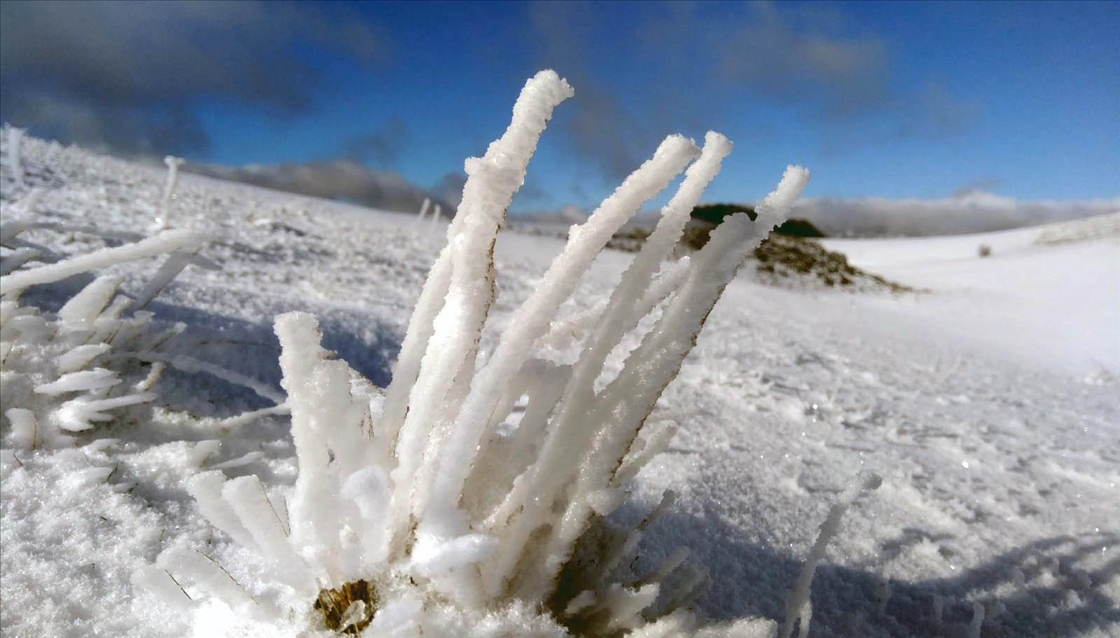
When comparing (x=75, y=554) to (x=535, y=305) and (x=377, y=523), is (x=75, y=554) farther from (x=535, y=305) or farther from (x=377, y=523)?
(x=535, y=305)

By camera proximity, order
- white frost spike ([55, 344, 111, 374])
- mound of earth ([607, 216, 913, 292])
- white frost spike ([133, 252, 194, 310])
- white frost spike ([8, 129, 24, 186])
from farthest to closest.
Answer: mound of earth ([607, 216, 913, 292])
white frost spike ([8, 129, 24, 186])
white frost spike ([133, 252, 194, 310])
white frost spike ([55, 344, 111, 374])

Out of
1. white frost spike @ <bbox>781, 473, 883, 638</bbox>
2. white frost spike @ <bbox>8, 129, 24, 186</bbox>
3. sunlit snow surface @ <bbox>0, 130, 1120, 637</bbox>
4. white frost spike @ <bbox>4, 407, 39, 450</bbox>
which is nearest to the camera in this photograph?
white frost spike @ <bbox>781, 473, 883, 638</bbox>

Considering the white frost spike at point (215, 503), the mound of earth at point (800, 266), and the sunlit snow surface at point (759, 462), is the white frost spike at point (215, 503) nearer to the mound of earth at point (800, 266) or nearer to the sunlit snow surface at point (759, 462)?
the sunlit snow surface at point (759, 462)

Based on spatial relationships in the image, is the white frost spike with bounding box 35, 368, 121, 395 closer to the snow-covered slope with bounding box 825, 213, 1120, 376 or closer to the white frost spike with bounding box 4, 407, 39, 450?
the white frost spike with bounding box 4, 407, 39, 450

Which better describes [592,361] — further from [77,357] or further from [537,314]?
[77,357]

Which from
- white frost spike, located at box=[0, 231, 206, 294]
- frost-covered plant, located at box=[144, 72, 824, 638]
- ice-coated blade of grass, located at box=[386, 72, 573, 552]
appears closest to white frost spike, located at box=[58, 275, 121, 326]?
white frost spike, located at box=[0, 231, 206, 294]

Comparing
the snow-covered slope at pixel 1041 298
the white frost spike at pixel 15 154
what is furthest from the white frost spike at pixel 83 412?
the snow-covered slope at pixel 1041 298
